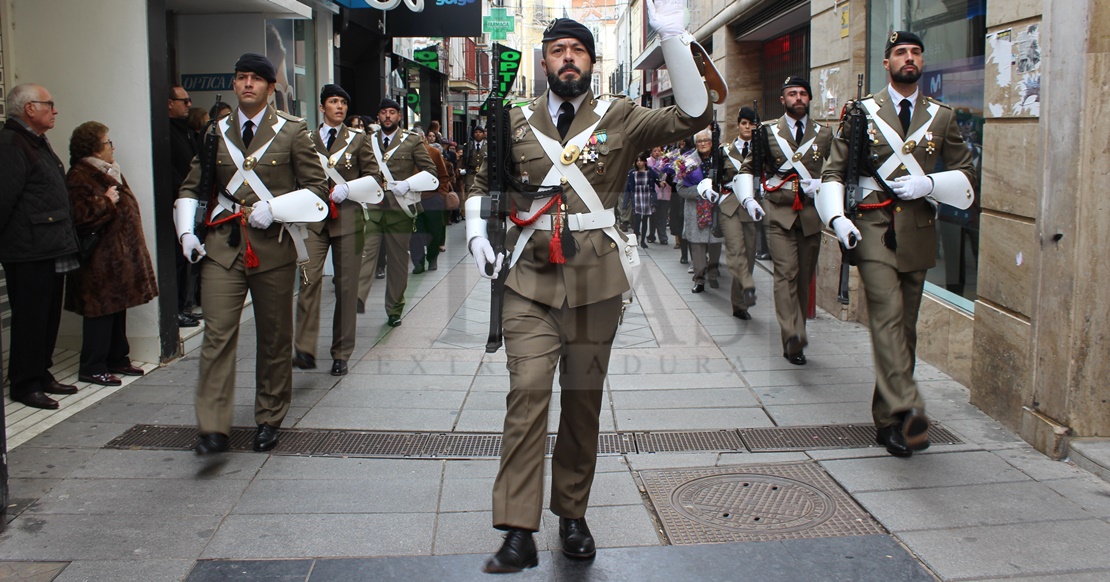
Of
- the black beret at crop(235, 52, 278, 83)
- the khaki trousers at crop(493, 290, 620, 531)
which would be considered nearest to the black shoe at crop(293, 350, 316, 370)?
the black beret at crop(235, 52, 278, 83)

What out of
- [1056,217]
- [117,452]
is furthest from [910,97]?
[117,452]

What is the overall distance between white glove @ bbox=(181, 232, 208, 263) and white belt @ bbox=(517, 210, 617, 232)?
6.58ft

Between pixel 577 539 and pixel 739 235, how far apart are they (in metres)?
5.99

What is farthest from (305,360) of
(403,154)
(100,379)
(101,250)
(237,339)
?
(403,154)

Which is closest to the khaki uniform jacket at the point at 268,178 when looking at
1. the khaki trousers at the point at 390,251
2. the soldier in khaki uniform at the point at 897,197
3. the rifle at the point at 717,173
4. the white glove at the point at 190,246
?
the white glove at the point at 190,246

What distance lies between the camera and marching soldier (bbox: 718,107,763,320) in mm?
9469

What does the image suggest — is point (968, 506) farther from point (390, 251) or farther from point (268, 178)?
point (390, 251)

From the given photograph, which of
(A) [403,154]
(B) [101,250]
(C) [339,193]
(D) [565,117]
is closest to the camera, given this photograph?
(D) [565,117]

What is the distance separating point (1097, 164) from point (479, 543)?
344 centimetres

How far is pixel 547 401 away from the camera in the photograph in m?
3.83

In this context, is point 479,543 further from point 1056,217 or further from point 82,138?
point 82,138

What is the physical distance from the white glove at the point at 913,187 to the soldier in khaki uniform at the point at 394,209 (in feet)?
15.1

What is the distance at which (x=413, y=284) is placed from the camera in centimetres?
1195

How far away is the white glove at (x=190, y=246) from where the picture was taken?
513cm
